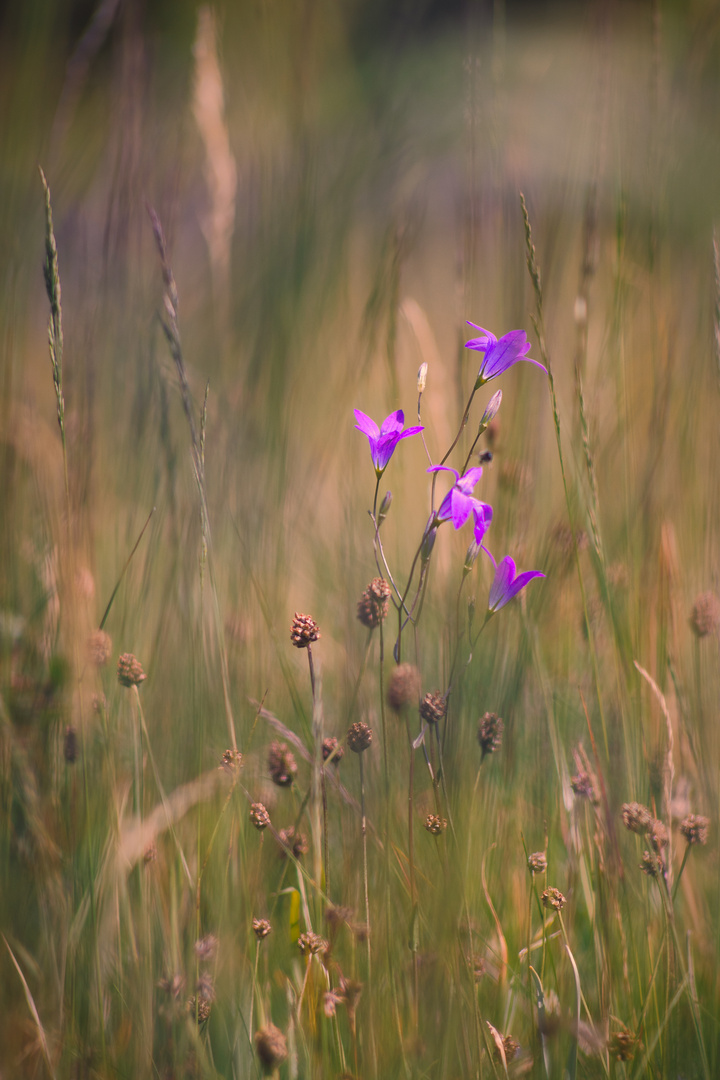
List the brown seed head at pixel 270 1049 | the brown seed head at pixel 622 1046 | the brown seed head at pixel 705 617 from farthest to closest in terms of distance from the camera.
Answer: the brown seed head at pixel 705 617 → the brown seed head at pixel 622 1046 → the brown seed head at pixel 270 1049

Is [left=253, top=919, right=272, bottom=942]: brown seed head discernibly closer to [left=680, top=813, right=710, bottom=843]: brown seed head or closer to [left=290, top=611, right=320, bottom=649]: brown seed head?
[left=290, top=611, right=320, bottom=649]: brown seed head

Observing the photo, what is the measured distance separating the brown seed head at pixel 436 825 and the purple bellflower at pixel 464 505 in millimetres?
302

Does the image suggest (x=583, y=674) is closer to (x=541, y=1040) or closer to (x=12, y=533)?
(x=541, y=1040)

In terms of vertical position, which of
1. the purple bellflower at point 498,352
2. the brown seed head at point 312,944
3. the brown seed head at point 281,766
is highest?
the purple bellflower at point 498,352

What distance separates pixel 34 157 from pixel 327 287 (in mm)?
511

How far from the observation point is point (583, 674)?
3.99 feet

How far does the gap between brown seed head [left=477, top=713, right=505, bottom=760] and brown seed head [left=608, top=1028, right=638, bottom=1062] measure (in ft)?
1.01

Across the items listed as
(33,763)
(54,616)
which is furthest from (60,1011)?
(54,616)

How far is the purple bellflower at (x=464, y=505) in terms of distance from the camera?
67 cm

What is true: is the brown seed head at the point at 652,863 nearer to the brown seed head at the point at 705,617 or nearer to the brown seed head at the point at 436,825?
the brown seed head at the point at 436,825

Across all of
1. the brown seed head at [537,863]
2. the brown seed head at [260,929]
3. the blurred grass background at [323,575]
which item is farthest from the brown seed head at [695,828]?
the brown seed head at [260,929]

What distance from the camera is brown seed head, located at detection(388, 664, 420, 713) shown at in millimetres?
769

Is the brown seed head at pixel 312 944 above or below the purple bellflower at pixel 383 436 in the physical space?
below

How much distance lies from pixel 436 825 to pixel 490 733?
4.9 inches
